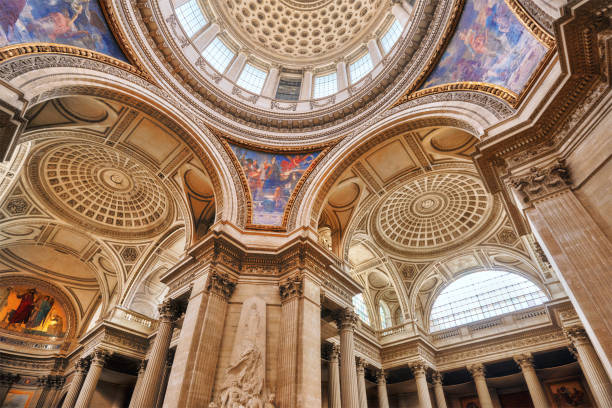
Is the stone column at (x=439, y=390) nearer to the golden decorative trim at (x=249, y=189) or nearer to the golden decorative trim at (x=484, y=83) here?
the golden decorative trim at (x=249, y=189)

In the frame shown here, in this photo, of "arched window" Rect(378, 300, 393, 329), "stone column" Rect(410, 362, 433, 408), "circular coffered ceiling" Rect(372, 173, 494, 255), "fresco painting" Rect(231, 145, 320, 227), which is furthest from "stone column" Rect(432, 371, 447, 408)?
"fresco painting" Rect(231, 145, 320, 227)

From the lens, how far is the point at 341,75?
1820cm

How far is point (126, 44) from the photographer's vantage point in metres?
10.7

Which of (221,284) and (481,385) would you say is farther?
(481,385)

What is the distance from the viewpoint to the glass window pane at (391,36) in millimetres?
16516

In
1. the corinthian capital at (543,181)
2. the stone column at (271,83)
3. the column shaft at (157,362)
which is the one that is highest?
the stone column at (271,83)

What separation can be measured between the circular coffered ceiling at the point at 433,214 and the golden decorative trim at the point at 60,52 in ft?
38.2

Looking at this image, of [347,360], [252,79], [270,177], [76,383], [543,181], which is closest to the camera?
[543,181]

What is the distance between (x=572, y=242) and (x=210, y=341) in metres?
8.30

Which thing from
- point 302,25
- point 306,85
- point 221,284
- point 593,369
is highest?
point 302,25

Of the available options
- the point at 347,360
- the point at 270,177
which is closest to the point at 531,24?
the point at 270,177

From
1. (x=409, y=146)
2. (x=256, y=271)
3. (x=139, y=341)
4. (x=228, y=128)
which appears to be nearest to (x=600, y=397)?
(x=409, y=146)

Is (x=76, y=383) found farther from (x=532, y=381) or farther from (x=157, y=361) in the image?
(x=532, y=381)

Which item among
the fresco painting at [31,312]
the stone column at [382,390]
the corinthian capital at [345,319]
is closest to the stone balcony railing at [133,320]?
the fresco painting at [31,312]
